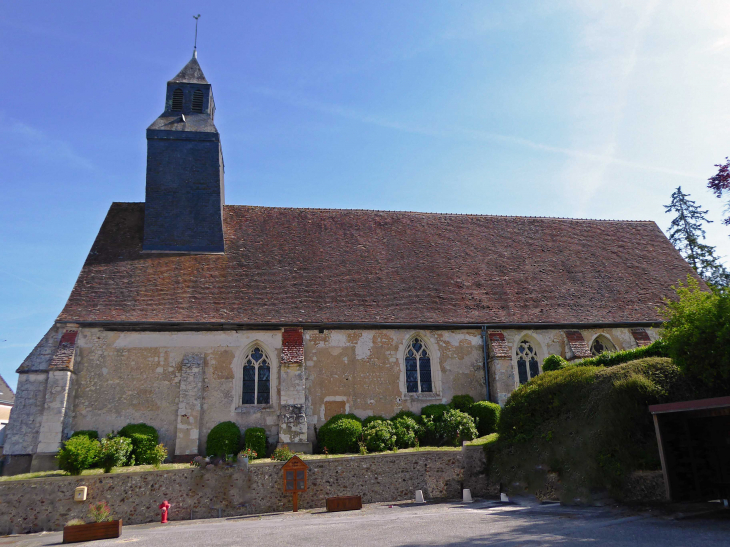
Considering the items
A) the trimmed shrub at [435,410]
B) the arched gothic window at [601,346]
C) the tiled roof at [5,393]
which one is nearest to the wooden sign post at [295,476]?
the trimmed shrub at [435,410]

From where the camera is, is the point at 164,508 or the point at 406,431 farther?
the point at 406,431

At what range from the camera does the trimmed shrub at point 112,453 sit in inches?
527

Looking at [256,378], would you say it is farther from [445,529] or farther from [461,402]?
[445,529]

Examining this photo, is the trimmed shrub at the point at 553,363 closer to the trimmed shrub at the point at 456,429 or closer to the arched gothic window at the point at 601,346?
the trimmed shrub at the point at 456,429

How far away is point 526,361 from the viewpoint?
19375mm

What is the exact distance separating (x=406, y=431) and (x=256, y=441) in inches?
181

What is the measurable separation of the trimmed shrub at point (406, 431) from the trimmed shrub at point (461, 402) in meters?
1.63

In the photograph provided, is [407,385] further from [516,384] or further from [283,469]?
[283,469]

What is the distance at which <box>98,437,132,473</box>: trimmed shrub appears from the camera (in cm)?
1339

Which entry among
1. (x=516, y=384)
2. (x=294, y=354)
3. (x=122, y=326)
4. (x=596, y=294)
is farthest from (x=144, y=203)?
(x=596, y=294)

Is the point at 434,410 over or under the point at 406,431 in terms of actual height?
over

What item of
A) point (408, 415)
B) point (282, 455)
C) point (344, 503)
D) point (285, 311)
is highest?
point (285, 311)

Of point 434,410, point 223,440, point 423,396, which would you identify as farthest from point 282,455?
point 423,396

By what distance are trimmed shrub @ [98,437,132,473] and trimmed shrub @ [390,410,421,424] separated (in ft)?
26.0
